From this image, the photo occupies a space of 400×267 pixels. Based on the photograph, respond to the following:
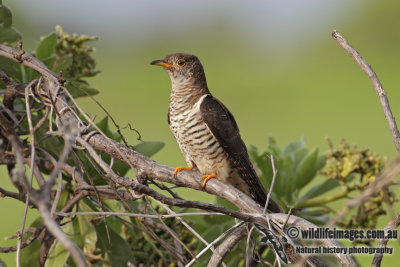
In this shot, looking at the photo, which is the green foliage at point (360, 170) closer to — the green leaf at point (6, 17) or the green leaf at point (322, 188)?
the green leaf at point (322, 188)

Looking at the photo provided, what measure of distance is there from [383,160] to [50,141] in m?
1.10

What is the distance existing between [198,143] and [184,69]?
44 centimetres

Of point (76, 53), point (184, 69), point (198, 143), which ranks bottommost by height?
point (198, 143)

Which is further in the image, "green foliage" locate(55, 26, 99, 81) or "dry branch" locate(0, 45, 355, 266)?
"green foliage" locate(55, 26, 99, 81)

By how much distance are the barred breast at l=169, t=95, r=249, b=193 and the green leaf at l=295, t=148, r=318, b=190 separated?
7.8 inches

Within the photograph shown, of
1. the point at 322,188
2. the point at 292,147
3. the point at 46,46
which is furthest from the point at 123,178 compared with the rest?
Result: the point at 292,147

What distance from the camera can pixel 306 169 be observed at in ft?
6.71

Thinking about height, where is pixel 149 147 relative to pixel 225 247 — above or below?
above

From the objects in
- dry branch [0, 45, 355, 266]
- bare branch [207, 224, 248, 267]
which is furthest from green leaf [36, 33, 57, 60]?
bare branch [207, 224, 248, 267]

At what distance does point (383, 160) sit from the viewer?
72.1 inches

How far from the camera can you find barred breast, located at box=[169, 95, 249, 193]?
2.06 metres

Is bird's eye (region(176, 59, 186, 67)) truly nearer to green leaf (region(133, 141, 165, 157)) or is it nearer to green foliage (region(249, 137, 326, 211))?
green foliage (region(249, 137, 326, 211))

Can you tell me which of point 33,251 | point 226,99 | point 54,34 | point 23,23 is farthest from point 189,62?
point 23,23

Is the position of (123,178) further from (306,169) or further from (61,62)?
(306,169)
